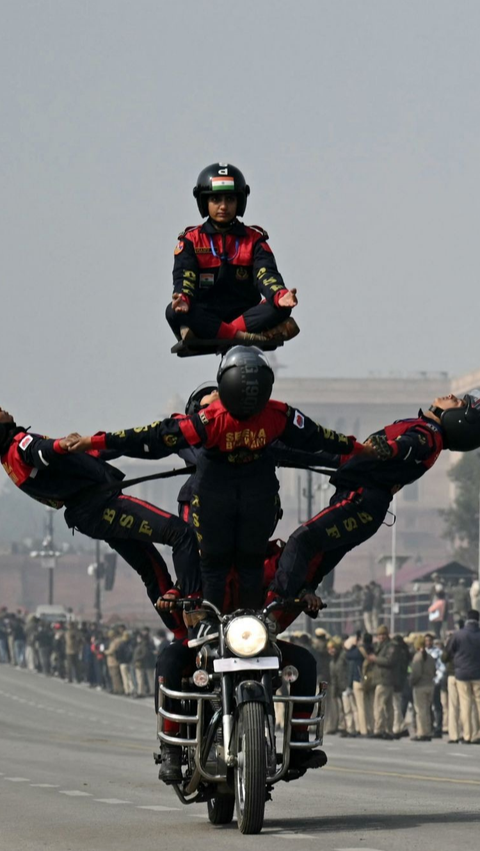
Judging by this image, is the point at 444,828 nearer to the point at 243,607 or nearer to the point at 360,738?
the point at 243,607

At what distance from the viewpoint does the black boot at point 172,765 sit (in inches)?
444

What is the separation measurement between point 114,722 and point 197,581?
27.8 metres

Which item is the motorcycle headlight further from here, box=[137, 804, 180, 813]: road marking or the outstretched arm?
box=[137, 804, 180, 813]: road marking

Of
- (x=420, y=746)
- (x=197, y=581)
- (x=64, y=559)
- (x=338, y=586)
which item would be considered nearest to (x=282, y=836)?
(x=197, y=581)

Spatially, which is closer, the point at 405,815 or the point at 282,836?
the point at 282,836

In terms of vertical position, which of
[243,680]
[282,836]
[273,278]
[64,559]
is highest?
[64,559]

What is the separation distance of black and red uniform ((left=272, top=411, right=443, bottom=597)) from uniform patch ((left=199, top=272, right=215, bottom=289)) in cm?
144

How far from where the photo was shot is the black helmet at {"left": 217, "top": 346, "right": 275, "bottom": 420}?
10695 millimetres

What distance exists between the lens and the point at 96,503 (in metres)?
11.8

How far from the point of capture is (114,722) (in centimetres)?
3872

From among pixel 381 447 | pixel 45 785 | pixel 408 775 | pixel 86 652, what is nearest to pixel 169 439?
pixel 381 447

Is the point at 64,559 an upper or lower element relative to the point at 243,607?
upper

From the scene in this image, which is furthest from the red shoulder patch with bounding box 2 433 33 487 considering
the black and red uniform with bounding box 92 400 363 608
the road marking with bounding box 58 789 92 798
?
the road marking with bounding box 58 789 92 798

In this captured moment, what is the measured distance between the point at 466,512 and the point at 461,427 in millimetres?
109802
